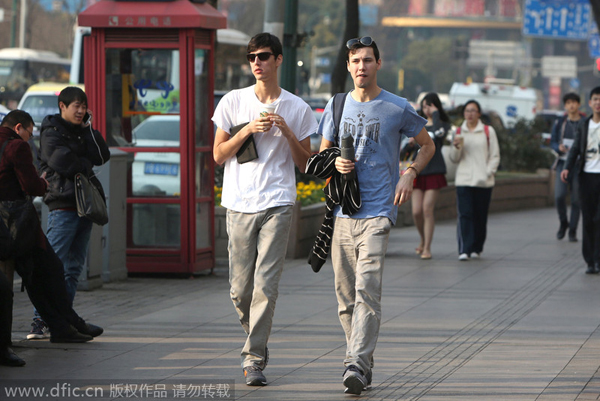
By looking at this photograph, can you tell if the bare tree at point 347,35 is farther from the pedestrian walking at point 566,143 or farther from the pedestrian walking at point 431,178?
the pedestrian walking at point 431,178

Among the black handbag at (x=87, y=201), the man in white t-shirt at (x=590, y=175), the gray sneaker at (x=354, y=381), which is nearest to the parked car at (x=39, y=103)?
the man in white t-shirt at (x=590, y=175)

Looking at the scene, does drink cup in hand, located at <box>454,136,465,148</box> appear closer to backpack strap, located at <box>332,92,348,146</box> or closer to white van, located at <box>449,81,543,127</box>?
backpack strap, located at <box>332,92,348,146</box>

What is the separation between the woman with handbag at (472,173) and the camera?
1105 centimetres

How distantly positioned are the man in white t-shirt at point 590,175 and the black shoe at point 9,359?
5.98 m

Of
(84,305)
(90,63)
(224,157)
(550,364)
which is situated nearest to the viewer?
(224,157)

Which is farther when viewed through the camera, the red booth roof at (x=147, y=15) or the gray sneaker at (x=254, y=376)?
the red booth roof at (x=147, y=15)

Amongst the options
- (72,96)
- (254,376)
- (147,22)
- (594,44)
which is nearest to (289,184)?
(254,376)

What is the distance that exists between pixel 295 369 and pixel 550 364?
156 centimetres

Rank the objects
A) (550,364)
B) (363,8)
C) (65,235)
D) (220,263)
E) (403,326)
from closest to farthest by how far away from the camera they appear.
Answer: (550,364)
(65,235)
(403,326)
(220,263)
(363,8)

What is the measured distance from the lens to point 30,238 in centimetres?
627

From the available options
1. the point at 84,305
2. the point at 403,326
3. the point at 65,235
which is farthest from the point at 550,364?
the point at 84,305

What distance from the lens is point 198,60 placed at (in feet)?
31.4

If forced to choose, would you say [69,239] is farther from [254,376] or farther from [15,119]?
[254,376]

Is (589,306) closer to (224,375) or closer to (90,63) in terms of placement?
(224,375)
